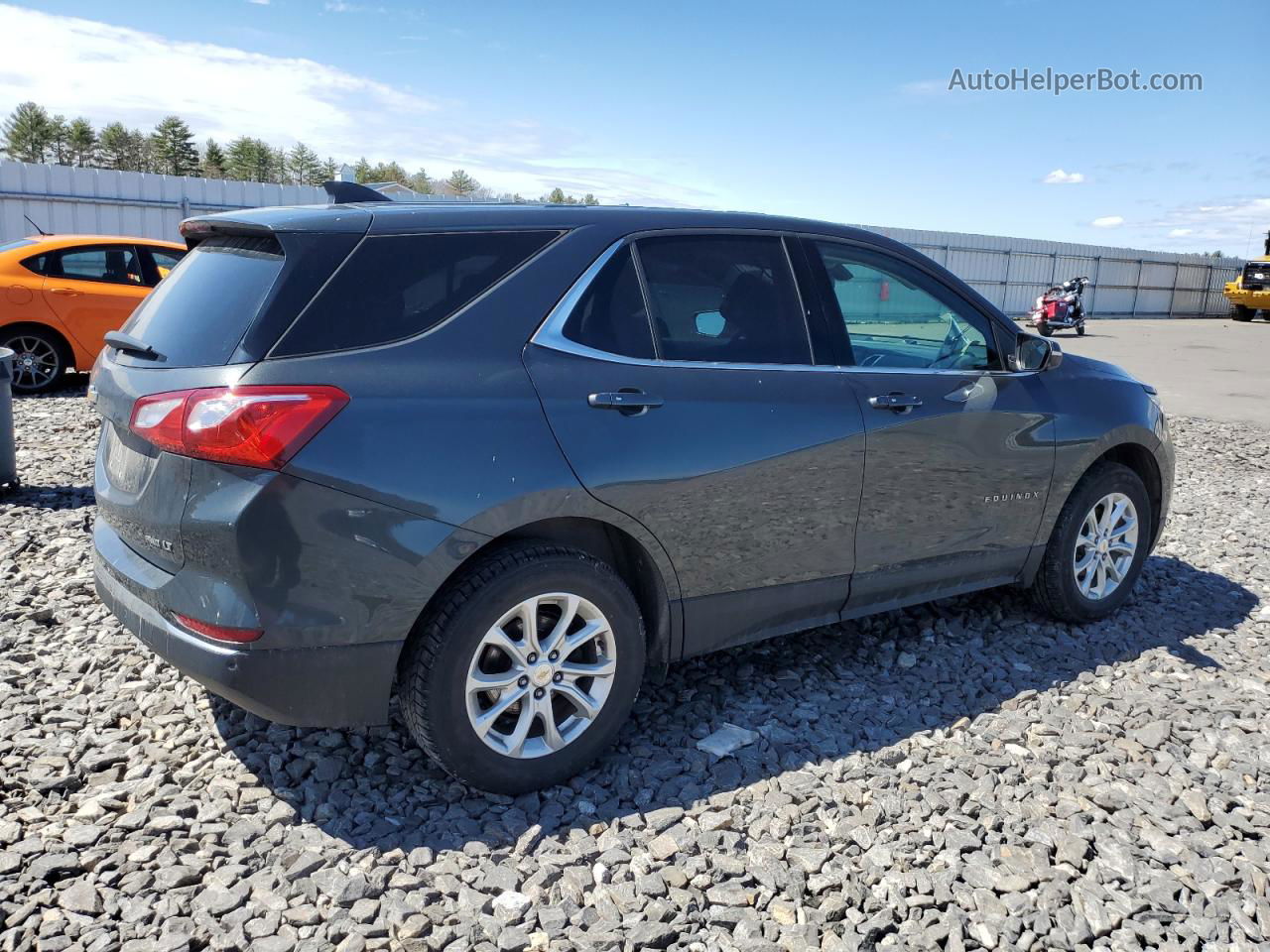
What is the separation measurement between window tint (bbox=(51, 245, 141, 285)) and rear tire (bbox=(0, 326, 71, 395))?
2.20 feet

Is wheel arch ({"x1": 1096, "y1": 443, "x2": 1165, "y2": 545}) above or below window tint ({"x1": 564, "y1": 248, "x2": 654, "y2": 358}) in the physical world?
below

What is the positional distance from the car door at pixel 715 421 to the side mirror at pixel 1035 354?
1074mm

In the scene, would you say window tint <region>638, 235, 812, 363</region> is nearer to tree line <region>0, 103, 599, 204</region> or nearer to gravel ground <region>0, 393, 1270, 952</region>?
gravel ground <region>0, 393, 1270, 952</region>

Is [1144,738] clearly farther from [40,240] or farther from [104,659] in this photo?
[40,240]

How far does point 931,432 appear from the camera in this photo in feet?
12.9

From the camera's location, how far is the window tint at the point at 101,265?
33.6ft

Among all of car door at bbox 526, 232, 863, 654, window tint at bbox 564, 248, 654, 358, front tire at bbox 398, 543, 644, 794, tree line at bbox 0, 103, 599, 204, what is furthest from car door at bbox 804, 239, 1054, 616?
tree line at bbox 0, 103, 599, 204

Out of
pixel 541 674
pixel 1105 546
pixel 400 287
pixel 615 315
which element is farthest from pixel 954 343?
pixel 400 287

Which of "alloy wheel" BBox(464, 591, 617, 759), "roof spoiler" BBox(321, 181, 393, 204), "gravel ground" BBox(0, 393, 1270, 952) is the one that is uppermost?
"roof spoiler" BBox(321, 181, 393, 204)

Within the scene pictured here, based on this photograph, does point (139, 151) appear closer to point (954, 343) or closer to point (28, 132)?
point (28, 132)

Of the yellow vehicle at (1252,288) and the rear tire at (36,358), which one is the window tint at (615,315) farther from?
the yellow vehicle at (1252,288)

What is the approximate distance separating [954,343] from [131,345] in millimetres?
3159

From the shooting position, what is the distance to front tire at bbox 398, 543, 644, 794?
114 inches

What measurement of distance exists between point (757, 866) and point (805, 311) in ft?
6.50
